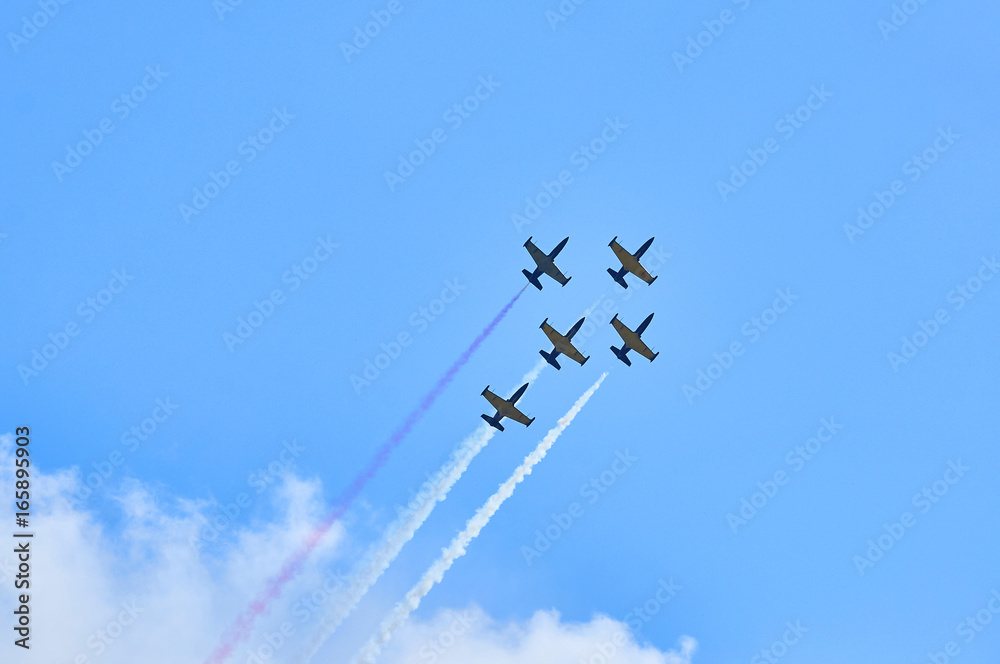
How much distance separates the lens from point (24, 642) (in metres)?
81.4

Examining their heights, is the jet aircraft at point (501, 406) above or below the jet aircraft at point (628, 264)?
below

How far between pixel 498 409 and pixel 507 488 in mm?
6876

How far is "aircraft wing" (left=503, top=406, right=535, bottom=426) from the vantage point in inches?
4094

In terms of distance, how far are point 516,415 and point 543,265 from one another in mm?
13704

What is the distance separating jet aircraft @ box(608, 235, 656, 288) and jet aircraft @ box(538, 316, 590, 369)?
5620 mm

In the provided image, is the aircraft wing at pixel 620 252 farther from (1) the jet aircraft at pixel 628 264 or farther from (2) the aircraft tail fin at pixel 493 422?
(2) the aircraft tail fin at pixel 493 422


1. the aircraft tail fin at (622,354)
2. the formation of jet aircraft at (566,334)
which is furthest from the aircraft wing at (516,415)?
the aircraft tail fin at (622,354)

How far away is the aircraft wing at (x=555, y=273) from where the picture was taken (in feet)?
351

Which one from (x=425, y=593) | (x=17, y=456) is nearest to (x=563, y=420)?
(x=425, y=593)

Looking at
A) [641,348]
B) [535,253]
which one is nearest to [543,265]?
[535,253]

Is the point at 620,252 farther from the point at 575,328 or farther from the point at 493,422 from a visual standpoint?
the point at 493,422

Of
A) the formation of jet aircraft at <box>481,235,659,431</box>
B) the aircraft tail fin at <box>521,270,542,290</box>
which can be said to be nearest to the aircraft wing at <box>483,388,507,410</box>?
the formation of jet aircraft at <box>481,235,659,431</box>

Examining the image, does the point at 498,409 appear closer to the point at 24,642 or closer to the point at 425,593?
the point at 425,593

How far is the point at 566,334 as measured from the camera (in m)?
105
